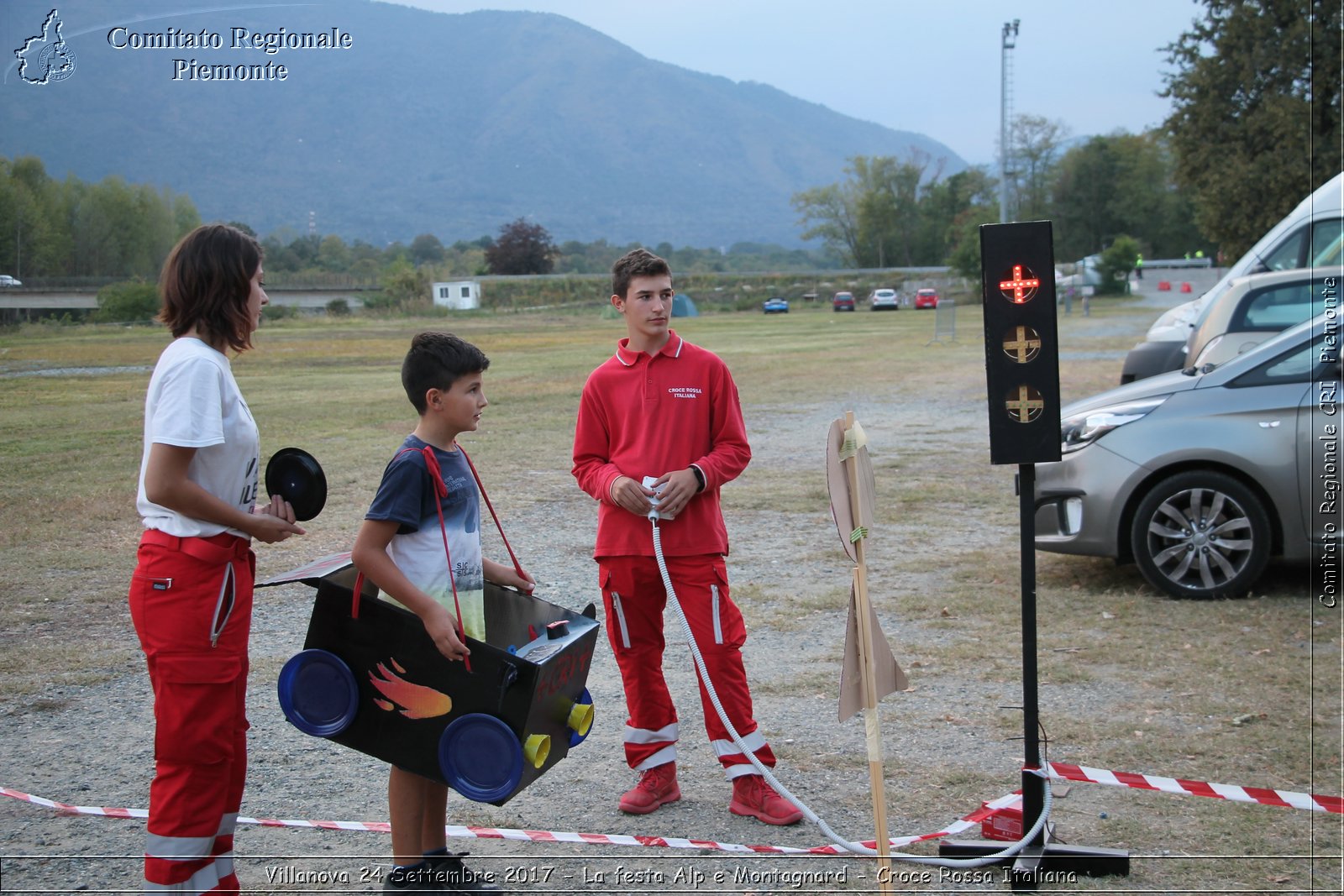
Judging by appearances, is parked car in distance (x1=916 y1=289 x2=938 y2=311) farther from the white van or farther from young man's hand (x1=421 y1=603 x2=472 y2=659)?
young man's hand (x1=421 y1=603 x2=472 y2=659)

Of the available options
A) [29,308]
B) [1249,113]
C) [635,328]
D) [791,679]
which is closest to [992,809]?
[791,679]

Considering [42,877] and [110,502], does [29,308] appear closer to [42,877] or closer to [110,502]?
[110,502]

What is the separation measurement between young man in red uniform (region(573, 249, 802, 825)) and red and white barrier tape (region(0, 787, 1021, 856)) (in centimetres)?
24

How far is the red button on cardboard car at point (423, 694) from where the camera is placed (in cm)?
320

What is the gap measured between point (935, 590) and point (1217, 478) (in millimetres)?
1915

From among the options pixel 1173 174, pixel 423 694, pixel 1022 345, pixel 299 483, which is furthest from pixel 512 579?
pixel 1173 174

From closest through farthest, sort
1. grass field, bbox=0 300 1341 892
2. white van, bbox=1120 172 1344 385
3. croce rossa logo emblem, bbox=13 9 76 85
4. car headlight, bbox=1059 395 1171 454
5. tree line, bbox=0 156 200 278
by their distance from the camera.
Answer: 1. grass field, bbox=0 300 1341 892
2. croce rossa logo emblem, bbox=13 9 76 85
3. car headlight, bbox=1059 395 1171 454
4. tree line, bbox=0 156 200 278
5. white van, bbox=1120 172 1344 385

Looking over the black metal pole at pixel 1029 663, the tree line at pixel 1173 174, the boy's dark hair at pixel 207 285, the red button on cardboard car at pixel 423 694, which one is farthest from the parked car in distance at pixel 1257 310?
the boy's dark hair at pixel 207 285

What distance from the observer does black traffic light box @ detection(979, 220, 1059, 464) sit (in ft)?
12.0

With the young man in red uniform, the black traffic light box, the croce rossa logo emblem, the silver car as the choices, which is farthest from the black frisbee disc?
the silver car

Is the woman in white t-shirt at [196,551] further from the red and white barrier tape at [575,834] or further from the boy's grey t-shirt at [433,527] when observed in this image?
the red and white barrier tape at [575,834]

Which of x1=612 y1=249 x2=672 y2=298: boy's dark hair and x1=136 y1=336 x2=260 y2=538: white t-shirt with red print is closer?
x1=136 y1=336 x2=260 y2=538: white t-shirt with red print

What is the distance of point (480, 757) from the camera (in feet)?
10.6

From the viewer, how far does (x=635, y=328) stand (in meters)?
4.25
